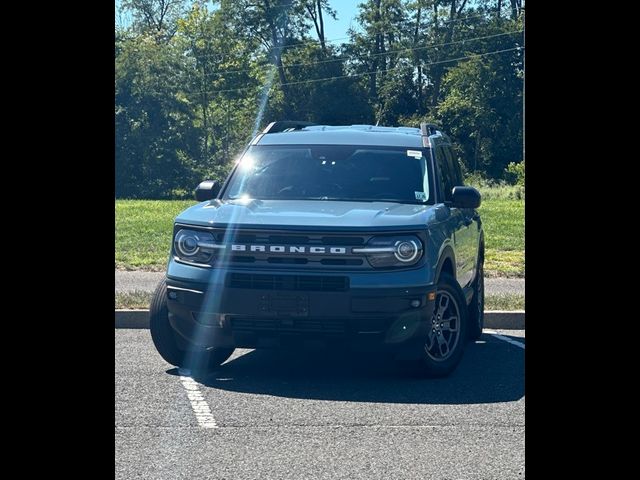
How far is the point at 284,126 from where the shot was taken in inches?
402

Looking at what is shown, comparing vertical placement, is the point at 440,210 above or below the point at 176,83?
below

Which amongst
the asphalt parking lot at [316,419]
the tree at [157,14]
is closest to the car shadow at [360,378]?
the asphalt parking lot at [316,419]

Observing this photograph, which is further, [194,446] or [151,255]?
[151,255]

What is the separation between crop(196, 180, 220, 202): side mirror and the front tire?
2080 millimetres

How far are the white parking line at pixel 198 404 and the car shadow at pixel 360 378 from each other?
0.36ft

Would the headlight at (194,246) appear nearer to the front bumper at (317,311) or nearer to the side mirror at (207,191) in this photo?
the front bumper at (317,311)

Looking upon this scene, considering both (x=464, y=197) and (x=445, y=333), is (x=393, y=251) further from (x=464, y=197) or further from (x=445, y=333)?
(x=464, y=197)

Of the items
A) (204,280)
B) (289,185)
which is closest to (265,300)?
(204,280)

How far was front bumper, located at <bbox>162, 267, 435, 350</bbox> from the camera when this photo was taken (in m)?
7.59

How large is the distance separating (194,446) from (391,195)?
3458 millimetres

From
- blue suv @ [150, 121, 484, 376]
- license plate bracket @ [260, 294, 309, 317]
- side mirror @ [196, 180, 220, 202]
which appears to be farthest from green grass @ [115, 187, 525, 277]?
license plate bracket @ [260, 294, 309, 317]

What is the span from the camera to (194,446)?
6.00 metres
